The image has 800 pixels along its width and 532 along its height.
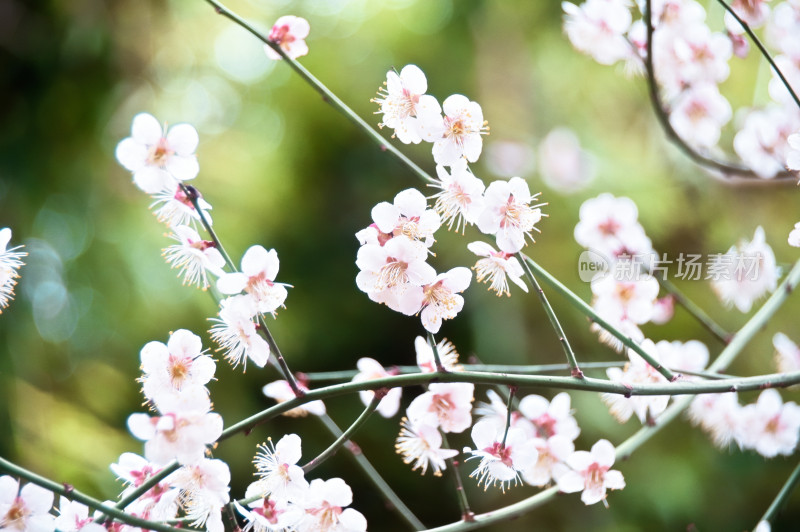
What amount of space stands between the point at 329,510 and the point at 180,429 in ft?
0.49

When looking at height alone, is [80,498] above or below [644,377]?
above

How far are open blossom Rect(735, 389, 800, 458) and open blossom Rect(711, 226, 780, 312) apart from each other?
0.41ft

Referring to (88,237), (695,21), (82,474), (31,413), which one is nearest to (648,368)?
(695,21)

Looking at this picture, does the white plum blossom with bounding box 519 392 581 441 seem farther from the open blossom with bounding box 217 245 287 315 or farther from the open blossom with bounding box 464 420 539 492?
the open blossom with bounding box 217 245 287 315

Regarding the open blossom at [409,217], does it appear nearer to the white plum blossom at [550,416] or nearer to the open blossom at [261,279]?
the open blossom at [261,279]

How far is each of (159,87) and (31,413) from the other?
2.70ft

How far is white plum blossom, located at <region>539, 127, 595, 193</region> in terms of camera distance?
171 cm

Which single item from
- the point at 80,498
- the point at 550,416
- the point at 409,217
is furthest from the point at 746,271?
the point at 80,498

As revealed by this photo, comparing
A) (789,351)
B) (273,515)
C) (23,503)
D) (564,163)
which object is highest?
(564,163)

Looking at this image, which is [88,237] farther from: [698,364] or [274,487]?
[698,364]

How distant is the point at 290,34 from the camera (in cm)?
61

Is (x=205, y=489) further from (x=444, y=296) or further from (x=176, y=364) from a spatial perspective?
(x=444, y=296)

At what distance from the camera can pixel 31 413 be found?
1295 mm

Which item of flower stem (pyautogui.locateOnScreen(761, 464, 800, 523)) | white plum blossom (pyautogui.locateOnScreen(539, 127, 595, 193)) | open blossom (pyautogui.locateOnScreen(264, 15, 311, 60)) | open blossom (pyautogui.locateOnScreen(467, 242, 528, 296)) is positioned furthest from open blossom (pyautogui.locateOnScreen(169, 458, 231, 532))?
white plum blossom (pyautogui.locateOnScreen(539, 127, 595, 193))
